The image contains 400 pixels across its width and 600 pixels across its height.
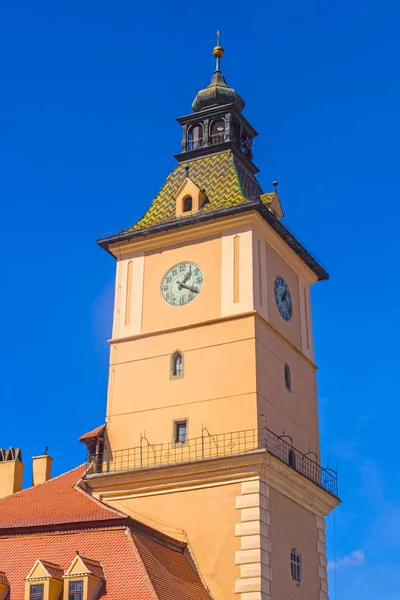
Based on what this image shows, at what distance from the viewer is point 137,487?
30.8 metres

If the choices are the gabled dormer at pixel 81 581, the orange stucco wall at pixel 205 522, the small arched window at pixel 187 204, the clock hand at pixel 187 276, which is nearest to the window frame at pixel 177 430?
the orange stucco wall at pixel 205 522

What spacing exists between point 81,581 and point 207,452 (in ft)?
19.9

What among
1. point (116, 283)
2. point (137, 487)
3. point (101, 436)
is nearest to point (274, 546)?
point (137, 487)

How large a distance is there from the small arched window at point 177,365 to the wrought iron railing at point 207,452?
7.41 ft

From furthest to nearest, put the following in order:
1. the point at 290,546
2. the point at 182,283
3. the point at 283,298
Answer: the point at 283,298
the point at 182,283
the point at 290,546

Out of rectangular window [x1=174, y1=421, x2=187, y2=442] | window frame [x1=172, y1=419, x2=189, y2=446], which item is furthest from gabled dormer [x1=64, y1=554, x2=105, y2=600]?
rectangular window [x1=174, y1=421, x2=187, y2=442]

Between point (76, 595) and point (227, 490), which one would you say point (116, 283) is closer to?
point (227, 490)

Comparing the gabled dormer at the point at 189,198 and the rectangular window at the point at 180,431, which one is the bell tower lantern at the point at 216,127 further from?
the rectangular window at the point at 180,431

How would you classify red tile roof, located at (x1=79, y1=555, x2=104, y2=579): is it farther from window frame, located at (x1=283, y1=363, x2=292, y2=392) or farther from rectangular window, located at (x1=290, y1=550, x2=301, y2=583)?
window frame, located at (x1=283, y1=363, x2=292, y2=392)

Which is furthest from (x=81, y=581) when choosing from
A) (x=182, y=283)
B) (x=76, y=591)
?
(x=182, y=283)

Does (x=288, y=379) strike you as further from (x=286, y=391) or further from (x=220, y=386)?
(x=220, y=386)

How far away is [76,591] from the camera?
84.4 ft

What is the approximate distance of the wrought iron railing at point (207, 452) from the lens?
29.8 meters

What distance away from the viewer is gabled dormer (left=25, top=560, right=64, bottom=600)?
→ 25903 millimetres
